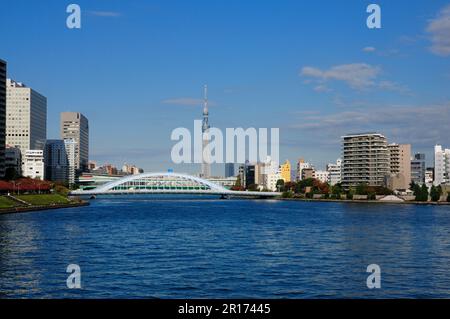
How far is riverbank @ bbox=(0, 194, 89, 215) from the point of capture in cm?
5705

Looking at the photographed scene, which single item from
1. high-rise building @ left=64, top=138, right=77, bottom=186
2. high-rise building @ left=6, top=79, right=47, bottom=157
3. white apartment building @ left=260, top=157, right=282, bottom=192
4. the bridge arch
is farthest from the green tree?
high-rise building @ left=64, top=138, right=77, bottom=186

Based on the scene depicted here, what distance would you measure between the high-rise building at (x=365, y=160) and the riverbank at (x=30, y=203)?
59.0m

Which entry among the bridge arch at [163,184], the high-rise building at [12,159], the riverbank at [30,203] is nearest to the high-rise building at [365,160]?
the bridge arch at [163,184]

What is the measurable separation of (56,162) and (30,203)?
10535 centimetres

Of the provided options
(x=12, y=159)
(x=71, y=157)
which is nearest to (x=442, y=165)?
(x=12, y=159)

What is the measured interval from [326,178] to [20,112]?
294ft

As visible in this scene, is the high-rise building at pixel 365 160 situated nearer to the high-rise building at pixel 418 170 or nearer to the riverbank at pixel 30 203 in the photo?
the high-rise building at pixel 418 170

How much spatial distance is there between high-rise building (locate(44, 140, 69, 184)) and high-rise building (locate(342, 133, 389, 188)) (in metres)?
82.4

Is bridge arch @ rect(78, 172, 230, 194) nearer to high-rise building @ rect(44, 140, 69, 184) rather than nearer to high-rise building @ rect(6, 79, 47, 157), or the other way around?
high-rise building @ rect(6, 79, 47, 157)
